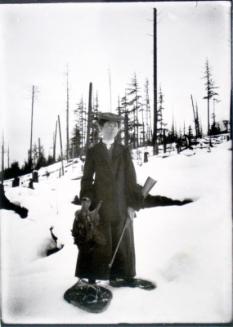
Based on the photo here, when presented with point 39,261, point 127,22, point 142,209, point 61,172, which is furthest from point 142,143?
point 39,261

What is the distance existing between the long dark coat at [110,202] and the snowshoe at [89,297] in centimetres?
8

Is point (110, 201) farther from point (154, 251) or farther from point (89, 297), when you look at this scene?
point (89, 297)

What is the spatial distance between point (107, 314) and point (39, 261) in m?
0.66

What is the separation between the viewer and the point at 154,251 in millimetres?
2654

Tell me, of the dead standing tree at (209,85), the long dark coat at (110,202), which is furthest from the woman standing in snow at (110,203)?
the dead standing tree at (209,85)

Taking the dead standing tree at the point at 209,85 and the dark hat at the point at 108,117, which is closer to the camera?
the dark hat at the point at 108,117

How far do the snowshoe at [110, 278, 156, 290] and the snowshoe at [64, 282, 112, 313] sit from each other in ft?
0.27

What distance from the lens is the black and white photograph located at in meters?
2.55

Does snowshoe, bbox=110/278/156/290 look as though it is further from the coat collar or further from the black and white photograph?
the coat collar

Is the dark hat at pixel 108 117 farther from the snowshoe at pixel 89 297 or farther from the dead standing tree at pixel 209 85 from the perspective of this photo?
the snowshoe at pixel 89 297

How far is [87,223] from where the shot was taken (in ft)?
8.11

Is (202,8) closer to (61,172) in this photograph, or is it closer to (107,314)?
(61,172)

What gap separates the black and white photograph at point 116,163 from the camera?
100 inches

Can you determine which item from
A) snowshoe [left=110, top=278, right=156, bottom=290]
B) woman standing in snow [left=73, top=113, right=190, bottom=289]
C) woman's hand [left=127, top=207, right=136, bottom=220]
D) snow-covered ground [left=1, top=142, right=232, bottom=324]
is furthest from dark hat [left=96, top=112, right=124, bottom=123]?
snowshoe [left=110, top=278, right=156, bottom=290]
